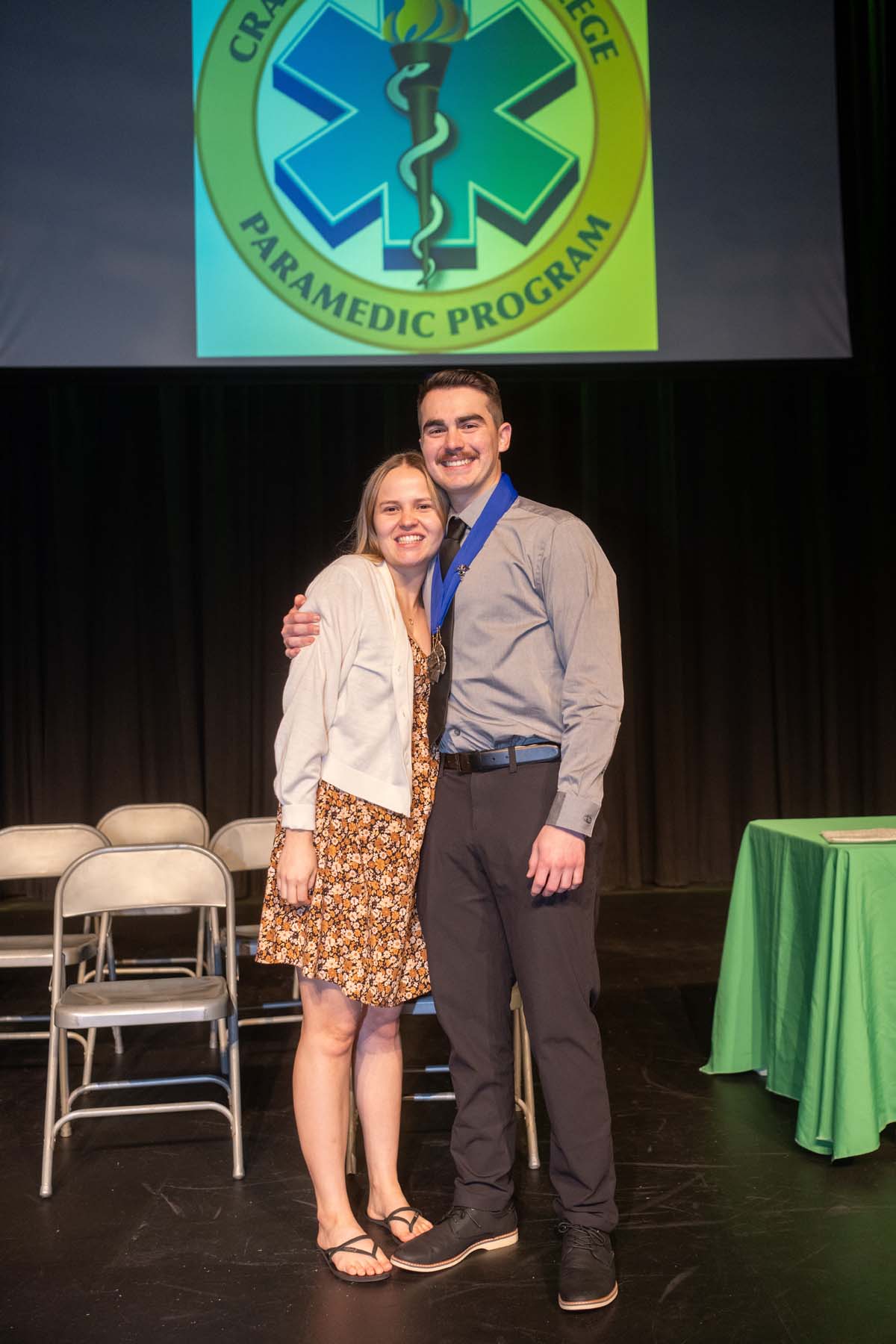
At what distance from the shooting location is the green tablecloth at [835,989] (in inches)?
102

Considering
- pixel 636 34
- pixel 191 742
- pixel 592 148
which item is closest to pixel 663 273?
pixel 592 148

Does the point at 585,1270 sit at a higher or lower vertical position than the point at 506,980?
lower

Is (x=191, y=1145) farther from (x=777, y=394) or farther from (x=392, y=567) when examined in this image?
(x=777, y=394)

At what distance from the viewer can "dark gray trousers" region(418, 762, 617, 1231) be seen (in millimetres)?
2064

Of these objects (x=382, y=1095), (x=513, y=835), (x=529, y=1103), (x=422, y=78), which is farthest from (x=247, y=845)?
(x=422, y=78)

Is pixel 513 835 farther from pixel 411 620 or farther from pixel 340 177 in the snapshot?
pixel 340 177

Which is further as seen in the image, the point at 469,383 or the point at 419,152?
the point at 419,152

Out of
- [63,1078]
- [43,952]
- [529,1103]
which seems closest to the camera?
[529,1103]

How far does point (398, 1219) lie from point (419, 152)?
3.66 m

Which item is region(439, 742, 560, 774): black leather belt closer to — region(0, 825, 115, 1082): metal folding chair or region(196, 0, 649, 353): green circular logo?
region(0, 825, 115, 1082): metal folding chair

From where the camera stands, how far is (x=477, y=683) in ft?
7.14

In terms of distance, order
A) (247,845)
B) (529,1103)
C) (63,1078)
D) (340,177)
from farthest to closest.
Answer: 1. (340,177)
2. (247,845)
3. (63,1078)
4. (529,1103)

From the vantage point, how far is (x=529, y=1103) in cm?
267

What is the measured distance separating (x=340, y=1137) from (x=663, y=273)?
344 cm
